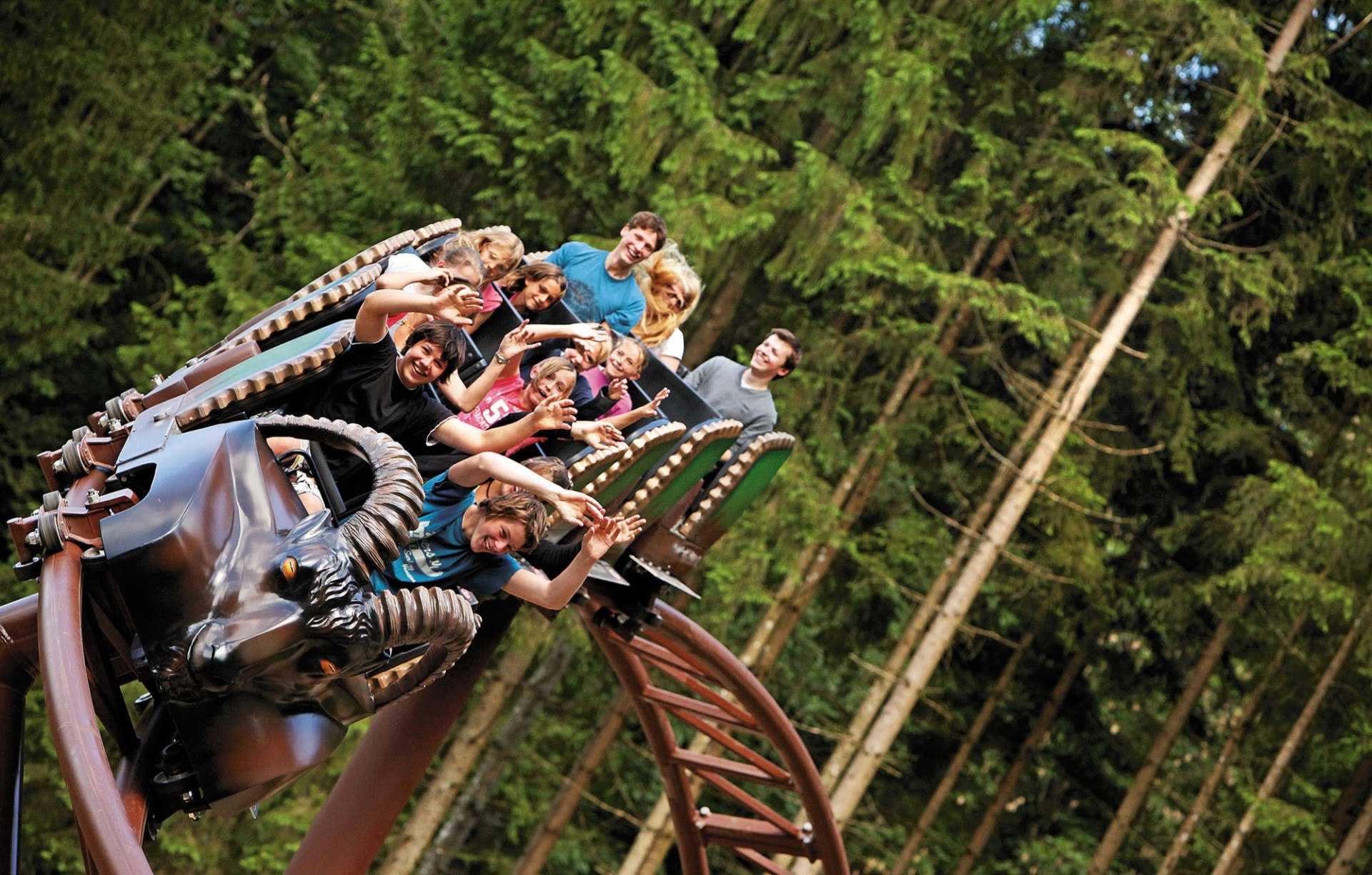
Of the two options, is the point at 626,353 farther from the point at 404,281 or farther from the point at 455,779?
the point at 455,779

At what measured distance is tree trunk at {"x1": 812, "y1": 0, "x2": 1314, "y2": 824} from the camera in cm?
1173

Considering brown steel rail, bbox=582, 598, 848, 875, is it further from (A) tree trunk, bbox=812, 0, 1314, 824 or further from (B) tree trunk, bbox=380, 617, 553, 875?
(B) tree trunk, bbox=380, 617, 553, 875

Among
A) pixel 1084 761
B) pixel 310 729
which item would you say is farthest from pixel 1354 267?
pixel 310 729

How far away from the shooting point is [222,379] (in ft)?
13.9

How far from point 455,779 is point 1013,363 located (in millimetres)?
6734

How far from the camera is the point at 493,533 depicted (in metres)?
4.39

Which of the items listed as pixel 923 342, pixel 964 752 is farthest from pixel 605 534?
pixel 964 752

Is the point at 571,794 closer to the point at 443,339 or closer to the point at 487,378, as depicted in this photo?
the point at 487,378

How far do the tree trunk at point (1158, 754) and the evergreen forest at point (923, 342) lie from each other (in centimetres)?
5

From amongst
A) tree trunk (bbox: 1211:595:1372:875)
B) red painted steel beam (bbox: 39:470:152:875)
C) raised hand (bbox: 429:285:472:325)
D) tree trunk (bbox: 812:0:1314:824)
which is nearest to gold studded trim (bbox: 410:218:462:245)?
raised hand (bbox: 429:285:472:325)

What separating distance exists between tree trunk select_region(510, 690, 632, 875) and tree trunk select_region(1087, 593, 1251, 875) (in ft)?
15.7

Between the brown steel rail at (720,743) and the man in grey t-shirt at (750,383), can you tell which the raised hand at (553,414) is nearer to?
the man in grey t-shirt at (750,383)

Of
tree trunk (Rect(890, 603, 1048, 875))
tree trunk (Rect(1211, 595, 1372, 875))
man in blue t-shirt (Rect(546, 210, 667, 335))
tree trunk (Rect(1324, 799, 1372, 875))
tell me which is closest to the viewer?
man in blue t-shirt (Rect(546, 210, 667, 335))

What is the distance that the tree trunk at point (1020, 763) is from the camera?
15.1m
